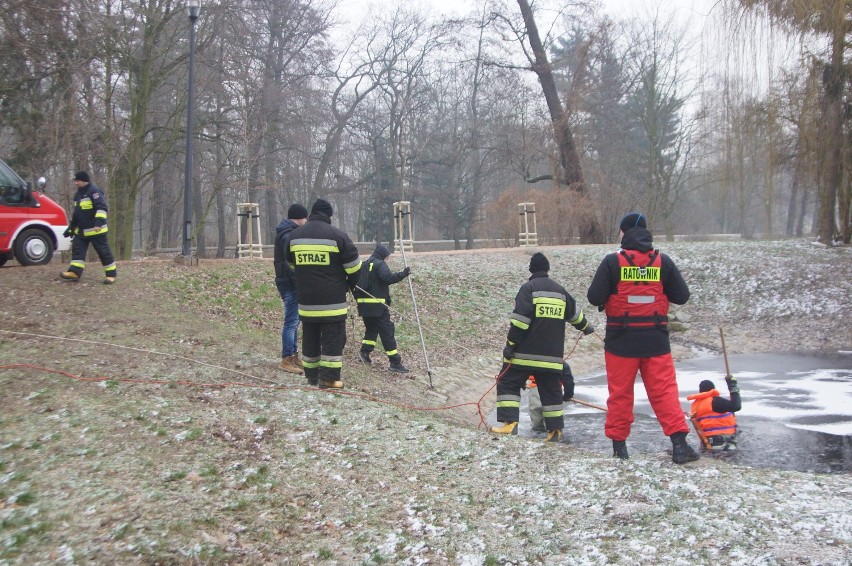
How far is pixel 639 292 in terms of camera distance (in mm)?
6648

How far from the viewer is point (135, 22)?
20734 mm

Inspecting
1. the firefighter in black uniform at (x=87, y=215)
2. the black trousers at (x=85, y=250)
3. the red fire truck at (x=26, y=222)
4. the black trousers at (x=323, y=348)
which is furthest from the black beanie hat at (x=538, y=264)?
the red fire truck at (x=26, y=222)

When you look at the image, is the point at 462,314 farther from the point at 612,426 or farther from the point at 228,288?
the point at 612,426

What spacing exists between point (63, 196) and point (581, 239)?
62.2 ft

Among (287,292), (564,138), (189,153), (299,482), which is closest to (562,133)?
(564,138)

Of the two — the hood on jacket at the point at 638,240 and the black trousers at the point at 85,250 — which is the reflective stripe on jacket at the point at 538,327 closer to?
the hood on jacket at the point at 638,240

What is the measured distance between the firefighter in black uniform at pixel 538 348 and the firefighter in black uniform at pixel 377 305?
3284mm

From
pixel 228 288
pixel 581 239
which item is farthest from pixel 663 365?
pixel 581 239

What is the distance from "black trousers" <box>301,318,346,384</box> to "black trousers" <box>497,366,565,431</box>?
1982mm

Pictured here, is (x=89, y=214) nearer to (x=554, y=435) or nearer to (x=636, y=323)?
(x=554, y=435)

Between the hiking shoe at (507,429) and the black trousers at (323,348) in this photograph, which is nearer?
the hiking shoe at (507,429)

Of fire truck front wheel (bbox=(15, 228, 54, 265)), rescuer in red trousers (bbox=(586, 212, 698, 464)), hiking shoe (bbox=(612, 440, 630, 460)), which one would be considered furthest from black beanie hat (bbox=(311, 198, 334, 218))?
fire truck front wheel (bbox=(15, 228, 54, 265))

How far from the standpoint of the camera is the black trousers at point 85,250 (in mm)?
11516

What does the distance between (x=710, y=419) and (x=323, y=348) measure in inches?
178
